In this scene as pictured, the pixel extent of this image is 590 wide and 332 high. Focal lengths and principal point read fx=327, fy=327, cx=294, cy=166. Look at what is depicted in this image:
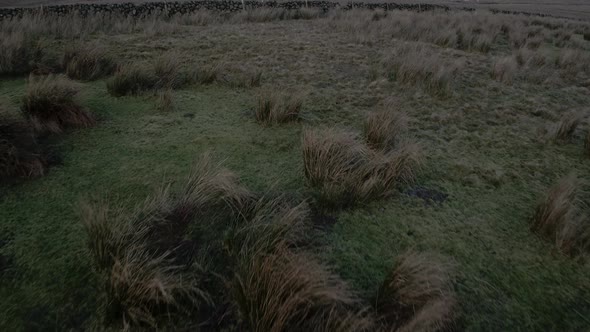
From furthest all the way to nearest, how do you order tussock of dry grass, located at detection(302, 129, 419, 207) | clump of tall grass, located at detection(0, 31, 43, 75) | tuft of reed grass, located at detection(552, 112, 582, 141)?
1. clump of tall grass, located at detection(0, 31, 43, 75)
2. tuft of reed grass, located at detection(552, 112, 582, 141)
3. tussock of dry grass, located at detection(302, 129, 419, 207)

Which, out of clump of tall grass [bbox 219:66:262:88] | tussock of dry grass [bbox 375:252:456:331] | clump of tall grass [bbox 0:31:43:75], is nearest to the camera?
tussock of dry grass [bbox 375:252:456:331]

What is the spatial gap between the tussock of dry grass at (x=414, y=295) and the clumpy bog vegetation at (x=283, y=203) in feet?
0.03

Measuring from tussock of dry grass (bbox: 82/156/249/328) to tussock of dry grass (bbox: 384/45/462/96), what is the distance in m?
4.65

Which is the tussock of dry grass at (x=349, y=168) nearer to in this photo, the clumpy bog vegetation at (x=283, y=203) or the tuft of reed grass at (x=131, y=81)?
the clumpy bog vegetation at (x=283, y=203)

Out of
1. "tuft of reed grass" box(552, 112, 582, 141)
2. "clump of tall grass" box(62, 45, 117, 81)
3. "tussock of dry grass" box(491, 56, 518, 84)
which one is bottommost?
"tuft of reed grass" box(552, 112, 582, 141)

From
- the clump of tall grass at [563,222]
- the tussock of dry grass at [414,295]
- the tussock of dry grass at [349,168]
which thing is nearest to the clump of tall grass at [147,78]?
the tussock of dry grass at [349,168]

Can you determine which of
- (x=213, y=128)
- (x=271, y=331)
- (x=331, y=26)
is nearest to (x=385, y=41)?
(x=331, y=26)

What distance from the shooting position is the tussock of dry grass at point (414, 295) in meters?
1.86

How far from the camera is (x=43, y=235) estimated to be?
7.89ft

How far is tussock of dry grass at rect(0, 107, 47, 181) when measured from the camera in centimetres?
292

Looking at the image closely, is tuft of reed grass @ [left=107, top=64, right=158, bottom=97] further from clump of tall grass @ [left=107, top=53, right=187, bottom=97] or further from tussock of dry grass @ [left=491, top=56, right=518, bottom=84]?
tussock of dry grass @ [left=491, top=56, right=518, bottom=84]

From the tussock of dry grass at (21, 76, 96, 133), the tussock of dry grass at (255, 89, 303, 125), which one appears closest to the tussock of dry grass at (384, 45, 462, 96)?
the tussock of dry grass at (255, 89, 303, 125)

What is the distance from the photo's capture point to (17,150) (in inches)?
118

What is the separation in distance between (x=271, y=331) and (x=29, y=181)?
2710mm
